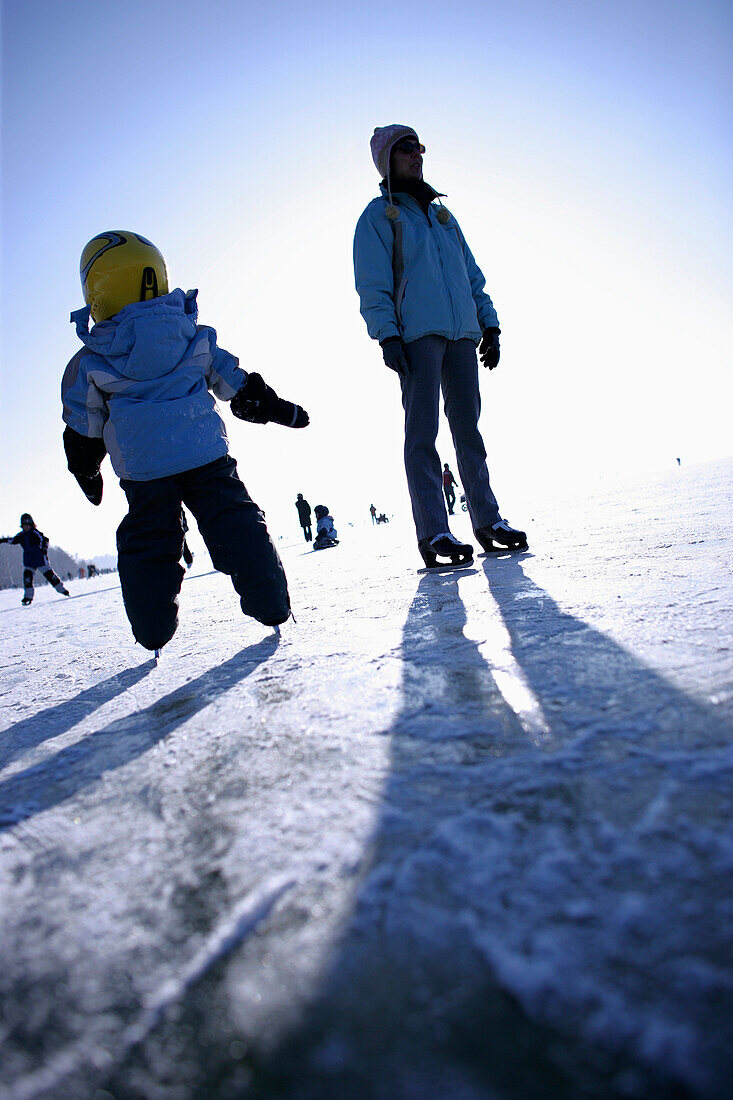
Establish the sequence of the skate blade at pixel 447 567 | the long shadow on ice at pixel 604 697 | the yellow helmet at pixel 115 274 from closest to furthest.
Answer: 1. the long shadow on ice at pixel 604 697
2. the yellow helmet at pixel 115 274
3. the skate blade at pixel 447 567

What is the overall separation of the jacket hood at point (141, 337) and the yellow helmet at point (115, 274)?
0.05 m

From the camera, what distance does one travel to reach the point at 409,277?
8.87ft

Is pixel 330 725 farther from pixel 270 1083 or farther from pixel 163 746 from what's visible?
pixel 270 1083

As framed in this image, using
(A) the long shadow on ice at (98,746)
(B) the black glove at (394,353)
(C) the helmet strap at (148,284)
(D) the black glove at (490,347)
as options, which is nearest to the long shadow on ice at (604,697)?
(A) the long shadow on ice at (98,746)

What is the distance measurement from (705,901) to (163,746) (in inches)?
31.7

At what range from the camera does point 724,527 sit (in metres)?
2.18

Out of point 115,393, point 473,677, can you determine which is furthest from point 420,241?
point 473,677

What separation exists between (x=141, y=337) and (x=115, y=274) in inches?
13.1

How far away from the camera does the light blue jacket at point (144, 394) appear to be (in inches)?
76.2

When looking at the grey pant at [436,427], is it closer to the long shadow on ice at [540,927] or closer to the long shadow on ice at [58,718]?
the long shadow on ice at [58,718]

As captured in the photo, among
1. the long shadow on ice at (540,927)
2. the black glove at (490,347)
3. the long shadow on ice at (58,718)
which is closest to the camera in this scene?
the long shadow on ice at (540,927)

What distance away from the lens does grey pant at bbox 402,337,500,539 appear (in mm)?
2676

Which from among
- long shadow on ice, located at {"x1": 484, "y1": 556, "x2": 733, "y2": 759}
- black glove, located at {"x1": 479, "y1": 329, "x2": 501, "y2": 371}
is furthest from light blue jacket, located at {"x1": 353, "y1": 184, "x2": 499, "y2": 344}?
long shadow on ice, located at {"x1": 484, "y1": 556, "x2": 733, "y2": 759}

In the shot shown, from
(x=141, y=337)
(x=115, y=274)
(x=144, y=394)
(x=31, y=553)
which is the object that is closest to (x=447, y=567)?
(x=144, y=394)
